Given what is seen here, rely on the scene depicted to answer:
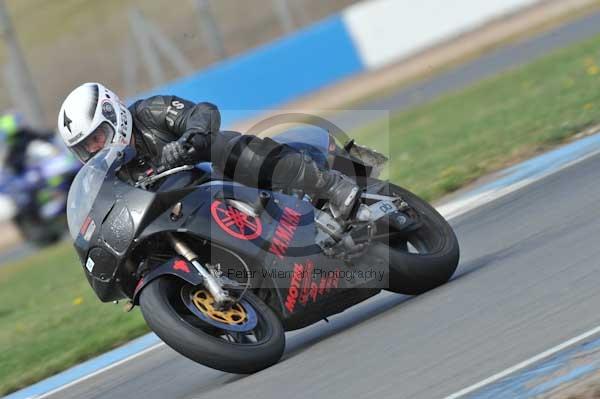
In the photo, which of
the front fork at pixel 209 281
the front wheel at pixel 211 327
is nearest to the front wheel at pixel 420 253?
the front wheel at pixel 211 327

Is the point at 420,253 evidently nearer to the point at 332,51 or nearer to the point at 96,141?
the point at 96,141

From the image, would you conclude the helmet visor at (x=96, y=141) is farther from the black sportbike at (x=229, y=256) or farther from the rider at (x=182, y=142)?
the black sportbike at (x=229, y=256)

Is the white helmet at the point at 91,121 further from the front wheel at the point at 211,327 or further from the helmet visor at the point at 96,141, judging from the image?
the front wheel at the point at 211,327

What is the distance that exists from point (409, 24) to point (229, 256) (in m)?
18.2

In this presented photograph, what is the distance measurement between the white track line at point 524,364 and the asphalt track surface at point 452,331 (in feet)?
0.15

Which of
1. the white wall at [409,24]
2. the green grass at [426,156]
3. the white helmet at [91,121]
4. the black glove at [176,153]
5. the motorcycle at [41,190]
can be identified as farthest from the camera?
the white wall at [409,24]

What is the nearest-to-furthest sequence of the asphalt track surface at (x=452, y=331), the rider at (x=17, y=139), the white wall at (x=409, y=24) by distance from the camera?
the asphalt track surface at (x=452, y=331) → the rider at (x=17, y=139) → the white wall at (x=409, y=24)

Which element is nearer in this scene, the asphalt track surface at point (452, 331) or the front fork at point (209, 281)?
the asphalt track surface at point (452, 331)

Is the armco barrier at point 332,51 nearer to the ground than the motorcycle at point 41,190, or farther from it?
nearer to the ground

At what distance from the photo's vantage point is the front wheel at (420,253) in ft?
18.8

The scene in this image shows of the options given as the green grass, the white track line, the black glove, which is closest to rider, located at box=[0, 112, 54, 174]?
the green grass

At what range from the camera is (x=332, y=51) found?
22.8 meters

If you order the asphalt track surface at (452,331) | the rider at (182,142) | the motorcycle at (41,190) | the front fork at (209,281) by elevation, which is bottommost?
the motorcycle at (41,190)

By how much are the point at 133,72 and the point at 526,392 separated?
1867cm
